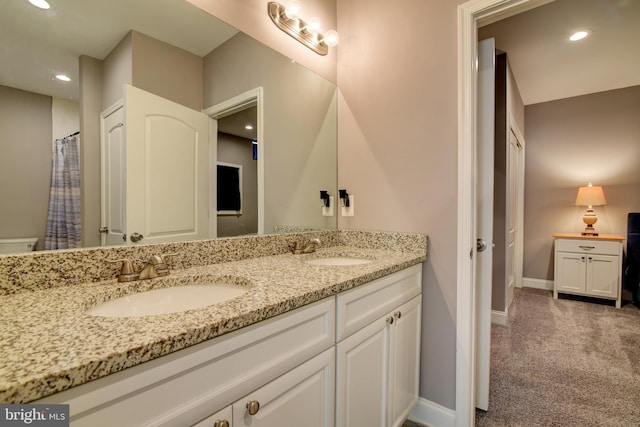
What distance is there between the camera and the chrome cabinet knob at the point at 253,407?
67cm

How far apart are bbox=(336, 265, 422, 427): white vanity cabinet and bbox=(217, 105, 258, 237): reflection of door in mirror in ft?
2.13

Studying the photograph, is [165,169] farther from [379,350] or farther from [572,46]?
[572,46]

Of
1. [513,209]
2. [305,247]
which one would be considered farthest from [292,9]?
[513,209]

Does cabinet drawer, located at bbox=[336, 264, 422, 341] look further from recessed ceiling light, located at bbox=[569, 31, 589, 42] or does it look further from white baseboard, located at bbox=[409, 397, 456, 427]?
recessed ceiling light, located at bbox=[569, 31, 589, 42]

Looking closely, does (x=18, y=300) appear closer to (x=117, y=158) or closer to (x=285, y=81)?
(x=117, y=158)

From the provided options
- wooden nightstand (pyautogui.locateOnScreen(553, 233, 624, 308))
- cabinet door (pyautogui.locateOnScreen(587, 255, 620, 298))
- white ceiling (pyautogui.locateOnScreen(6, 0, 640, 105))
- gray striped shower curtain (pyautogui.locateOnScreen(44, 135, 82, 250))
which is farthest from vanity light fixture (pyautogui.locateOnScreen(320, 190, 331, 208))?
cabinet door (pyautogui.locateOnScreen(587, 255, 620, 298))

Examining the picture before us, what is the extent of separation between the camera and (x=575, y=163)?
3.70 meters

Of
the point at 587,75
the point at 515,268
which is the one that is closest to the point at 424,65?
the point at 587,75

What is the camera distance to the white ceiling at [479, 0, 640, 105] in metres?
2.06

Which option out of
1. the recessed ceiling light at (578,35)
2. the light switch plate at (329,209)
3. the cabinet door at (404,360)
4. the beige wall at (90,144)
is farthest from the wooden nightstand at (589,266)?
the beige wall at (90,144)

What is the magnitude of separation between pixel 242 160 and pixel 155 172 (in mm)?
421

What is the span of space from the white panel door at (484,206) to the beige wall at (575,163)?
3.10 metres

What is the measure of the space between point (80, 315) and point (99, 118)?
66 centimetres

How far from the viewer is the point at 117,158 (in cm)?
99
